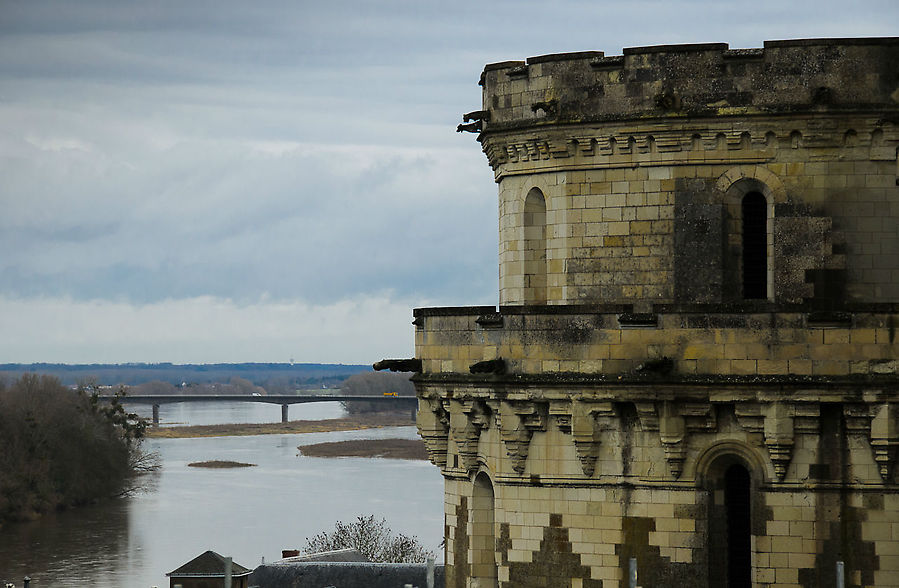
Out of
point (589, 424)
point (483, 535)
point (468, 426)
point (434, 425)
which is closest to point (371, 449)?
point (483, 535)

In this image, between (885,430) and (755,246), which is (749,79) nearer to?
(755,246)

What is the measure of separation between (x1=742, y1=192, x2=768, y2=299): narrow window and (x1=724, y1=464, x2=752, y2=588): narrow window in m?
2.55

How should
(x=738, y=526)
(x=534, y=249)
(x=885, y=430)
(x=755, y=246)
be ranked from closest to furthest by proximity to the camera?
(x=885, y=430) → (x=738, y=526) → (x=755, y=246) → (x=534, y=249)

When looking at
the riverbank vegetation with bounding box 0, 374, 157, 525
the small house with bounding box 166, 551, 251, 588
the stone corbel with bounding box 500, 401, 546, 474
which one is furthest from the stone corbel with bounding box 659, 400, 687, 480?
the riverbank vegetation with bounding box 0, 374, 157, 525

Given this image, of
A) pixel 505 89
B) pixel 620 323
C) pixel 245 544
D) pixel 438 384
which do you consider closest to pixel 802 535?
pixel 620 323

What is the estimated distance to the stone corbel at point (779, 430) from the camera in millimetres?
19969

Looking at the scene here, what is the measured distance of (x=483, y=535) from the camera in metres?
23.1

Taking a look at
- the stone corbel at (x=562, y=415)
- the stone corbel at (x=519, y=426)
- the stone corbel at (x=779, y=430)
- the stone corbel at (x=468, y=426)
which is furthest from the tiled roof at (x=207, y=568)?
the stone corbel at (x=779, y=430)

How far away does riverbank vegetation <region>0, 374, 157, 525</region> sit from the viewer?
4323 inches

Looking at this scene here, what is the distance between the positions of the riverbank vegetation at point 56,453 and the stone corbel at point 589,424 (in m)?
90.4

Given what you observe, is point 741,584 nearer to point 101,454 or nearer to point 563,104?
point 563,104

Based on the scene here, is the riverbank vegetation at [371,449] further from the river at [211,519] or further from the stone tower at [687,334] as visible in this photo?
the stone tower at [687,334]

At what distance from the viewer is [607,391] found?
67.5 feet

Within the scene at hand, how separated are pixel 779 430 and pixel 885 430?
4.05 ft
